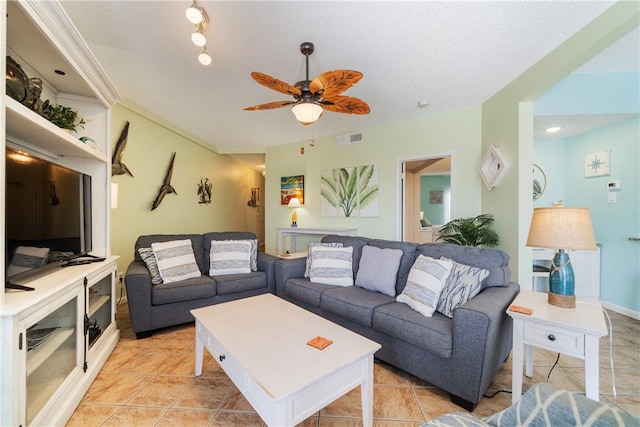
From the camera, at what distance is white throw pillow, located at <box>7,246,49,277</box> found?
4.41ft

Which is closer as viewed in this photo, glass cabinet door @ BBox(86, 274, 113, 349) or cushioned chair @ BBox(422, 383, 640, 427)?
cushioned chair @ BBox(422, 383, 640, 427)

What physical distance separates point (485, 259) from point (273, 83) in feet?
6.61

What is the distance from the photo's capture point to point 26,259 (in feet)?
4.76

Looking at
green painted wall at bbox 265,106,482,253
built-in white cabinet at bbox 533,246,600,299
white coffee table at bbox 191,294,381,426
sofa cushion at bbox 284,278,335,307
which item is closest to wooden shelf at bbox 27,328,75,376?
white coffee table at bbox 191,294,381,426

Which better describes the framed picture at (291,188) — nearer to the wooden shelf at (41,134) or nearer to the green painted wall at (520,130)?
the green painted wall at (520,130)

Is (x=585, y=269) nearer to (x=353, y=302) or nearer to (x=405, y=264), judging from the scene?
(x=405, y=264)

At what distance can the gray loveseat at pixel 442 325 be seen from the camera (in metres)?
1.51

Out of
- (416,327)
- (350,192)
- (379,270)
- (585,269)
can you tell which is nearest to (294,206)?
(350,192)

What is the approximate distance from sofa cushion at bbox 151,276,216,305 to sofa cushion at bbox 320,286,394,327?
120 centimetres

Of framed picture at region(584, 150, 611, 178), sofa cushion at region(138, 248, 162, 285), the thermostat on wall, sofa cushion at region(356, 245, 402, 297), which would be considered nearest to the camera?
sofa cushion at region(356, 245, 402, 297)

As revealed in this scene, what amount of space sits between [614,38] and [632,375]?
7.80 ft

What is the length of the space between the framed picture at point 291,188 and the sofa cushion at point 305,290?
2459 mm

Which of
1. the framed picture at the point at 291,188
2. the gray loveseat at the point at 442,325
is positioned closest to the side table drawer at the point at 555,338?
the gray loveseat at the point at 442,325

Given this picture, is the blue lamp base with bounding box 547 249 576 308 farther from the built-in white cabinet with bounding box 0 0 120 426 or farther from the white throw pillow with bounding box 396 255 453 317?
the built-in white cabinet with bounding box 0 0 120 426
